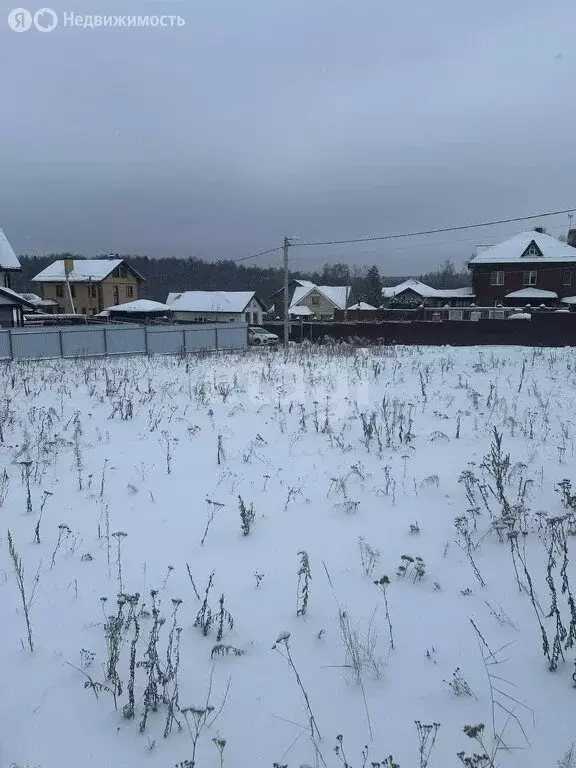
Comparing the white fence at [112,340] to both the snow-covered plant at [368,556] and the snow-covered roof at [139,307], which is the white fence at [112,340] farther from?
the snow-covered roof at [139,307]

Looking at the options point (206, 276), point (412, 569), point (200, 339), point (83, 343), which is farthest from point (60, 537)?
point (206, 276)

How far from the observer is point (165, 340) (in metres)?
20.5

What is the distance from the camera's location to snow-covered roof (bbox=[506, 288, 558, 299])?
3939 centimetres

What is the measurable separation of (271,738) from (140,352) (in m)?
18.4

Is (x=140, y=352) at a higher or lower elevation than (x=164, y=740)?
higher

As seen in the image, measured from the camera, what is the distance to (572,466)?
5.32 meters

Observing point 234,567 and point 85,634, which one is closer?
point 85,634

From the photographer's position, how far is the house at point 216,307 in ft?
→ 170

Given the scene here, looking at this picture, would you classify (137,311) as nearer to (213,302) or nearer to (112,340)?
(213,302)

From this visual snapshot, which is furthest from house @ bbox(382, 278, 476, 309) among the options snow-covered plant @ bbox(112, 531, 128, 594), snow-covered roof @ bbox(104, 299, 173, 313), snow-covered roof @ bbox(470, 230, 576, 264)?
snow-covered plant @ bbox(112, 531, 128, 594)

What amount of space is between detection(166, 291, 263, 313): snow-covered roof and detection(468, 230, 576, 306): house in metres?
22.2

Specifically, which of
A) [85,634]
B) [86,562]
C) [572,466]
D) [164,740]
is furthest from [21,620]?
[572,466]

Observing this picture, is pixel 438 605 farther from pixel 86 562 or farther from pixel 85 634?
pixel 86 562

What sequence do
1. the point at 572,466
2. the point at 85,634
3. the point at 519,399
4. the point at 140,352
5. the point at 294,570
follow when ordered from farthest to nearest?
the point at 140,352
the point at 519,399
the point at 572,466
the point at 294,570
the point at 85,634
